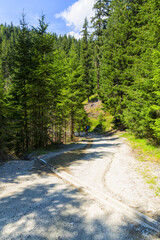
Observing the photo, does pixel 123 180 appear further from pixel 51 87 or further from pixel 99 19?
pixel 99 19

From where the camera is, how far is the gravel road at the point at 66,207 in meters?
2.87

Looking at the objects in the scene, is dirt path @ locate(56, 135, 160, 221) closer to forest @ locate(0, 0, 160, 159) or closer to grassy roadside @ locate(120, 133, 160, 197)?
grassy roadside @ locate(120, 133, 160, 197)

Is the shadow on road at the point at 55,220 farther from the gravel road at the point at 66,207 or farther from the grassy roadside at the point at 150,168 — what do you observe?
the grassy roadside at the point at 150,168

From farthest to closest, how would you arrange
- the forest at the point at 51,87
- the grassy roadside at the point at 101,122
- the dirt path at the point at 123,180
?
the grassy roadside at the point at 101,122 < the forest at the point at 51,87 < the dirt path at the point at 123,180

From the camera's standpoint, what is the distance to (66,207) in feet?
12.3

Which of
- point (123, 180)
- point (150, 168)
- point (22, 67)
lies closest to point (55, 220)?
point (123, 180)

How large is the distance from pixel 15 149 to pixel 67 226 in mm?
12825

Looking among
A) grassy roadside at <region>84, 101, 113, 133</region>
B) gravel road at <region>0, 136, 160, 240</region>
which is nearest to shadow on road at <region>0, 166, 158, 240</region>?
gravel road at <region>0, 136, 160, 240</region>

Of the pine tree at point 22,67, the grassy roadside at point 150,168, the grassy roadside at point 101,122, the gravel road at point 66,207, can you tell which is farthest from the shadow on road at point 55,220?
the grassy roadside at point 101,122

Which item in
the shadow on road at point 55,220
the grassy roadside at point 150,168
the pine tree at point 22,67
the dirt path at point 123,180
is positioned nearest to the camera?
the shadow on road at point 55,220

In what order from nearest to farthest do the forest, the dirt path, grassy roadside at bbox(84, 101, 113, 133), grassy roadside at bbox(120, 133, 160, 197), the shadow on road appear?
the shadow on road, the dirt path, grassy roadside at bbox(120, 133, 160, 197), the forest, grassy roadside at bbox(84, 101, 113, 133)

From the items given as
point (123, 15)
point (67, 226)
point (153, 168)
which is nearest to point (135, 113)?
point (153, 168)

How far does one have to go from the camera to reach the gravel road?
287 cm

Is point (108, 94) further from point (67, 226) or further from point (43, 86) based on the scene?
point (67, 226)
